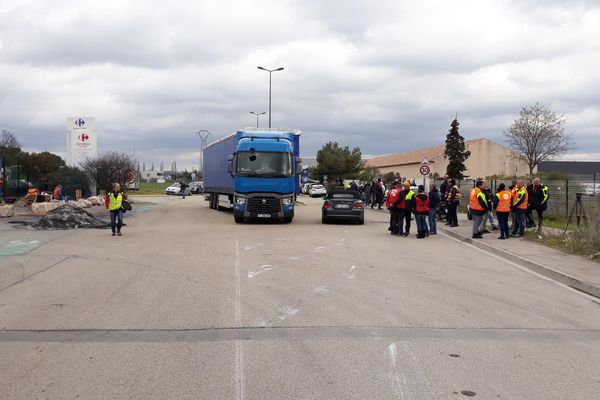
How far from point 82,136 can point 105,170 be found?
1113 cm

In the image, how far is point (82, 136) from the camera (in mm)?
54281

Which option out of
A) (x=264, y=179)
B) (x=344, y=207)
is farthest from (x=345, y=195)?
(x=264, y=179)

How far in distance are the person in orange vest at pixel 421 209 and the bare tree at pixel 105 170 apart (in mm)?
31508

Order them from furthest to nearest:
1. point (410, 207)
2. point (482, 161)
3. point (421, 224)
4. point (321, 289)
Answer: point (482, 161)
point (410, 207)
point (421, 224)
point (321, 289)

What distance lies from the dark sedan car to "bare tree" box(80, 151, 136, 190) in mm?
26073

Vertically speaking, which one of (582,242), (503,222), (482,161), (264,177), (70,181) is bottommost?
(582,242)

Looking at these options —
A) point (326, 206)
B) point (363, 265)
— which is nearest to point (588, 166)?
point (326, 206)

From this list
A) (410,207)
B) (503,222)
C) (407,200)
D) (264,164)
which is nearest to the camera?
(503,222)

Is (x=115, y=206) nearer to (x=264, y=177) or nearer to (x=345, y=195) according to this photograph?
(x=264, y=177)

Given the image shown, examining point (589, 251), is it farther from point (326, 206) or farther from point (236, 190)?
point (236, 190)

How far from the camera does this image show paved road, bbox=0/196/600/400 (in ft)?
16.4

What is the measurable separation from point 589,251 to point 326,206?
11084 mm

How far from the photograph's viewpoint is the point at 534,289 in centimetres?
983

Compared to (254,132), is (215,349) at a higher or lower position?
lower
